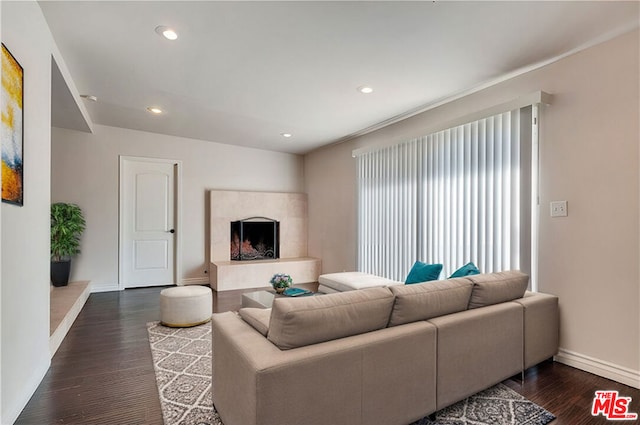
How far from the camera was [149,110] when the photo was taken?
4277 millimetres

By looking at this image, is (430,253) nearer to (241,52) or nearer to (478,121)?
(478,121)

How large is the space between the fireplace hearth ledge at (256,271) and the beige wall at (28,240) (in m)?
2.85

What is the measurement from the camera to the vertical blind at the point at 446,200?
3.12 meters

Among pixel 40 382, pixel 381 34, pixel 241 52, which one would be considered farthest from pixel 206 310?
pixel 381 34

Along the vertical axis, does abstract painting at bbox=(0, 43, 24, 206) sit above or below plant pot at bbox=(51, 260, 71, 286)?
above

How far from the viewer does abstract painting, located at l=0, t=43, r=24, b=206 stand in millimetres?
1746

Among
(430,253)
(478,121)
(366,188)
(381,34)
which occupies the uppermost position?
(381,34)

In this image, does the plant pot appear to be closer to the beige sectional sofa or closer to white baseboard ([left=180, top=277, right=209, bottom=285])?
white baseboard ([left=180, top=277, right=209, bottom=285])

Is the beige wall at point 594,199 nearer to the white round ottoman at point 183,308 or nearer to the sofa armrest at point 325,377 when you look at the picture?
the sofa armrest at point 325,377

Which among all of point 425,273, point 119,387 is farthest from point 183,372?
point 425,273

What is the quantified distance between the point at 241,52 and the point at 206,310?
8.68ft

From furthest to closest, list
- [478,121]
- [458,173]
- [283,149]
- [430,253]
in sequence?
[283,149], [430,253], [458,173], [478,121]

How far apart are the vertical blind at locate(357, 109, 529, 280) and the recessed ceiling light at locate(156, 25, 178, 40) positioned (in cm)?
284

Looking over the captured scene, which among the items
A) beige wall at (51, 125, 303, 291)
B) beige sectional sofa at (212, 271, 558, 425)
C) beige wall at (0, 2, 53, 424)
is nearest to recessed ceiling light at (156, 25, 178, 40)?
beige wall at (0, 2, 53, 424)
